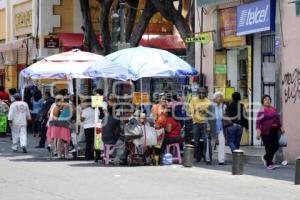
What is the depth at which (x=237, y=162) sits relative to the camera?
1587cm

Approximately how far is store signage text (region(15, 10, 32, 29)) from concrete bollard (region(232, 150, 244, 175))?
21.2 m

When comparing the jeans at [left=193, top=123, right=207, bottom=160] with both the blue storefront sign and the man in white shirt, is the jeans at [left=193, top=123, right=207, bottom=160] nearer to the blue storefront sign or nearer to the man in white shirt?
the blue storefront sign

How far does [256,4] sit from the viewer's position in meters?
20.0

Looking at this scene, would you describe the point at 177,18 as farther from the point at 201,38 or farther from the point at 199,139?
the point at 199,139

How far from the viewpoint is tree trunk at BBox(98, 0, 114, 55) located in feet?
86.5

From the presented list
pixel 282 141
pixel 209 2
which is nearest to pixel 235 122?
pixel 282 141

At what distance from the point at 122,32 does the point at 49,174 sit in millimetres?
7667

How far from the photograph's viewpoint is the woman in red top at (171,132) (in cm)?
1844

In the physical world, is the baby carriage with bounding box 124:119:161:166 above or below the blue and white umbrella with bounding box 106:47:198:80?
below

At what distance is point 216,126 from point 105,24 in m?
9.43

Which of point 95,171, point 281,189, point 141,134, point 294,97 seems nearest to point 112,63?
point 141,134

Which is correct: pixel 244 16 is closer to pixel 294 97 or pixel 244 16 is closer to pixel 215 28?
pixel 215 28

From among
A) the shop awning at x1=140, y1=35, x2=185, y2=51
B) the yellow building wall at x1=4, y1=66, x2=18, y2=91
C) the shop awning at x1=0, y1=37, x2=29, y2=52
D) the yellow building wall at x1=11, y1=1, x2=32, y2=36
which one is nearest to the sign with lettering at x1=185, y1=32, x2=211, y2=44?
the shop awning at x1=140, y1=35, x2=185, y2=51

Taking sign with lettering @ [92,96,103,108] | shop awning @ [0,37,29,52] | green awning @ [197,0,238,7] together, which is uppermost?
green awning @ [197,0,238,7]
